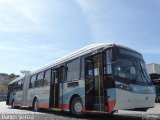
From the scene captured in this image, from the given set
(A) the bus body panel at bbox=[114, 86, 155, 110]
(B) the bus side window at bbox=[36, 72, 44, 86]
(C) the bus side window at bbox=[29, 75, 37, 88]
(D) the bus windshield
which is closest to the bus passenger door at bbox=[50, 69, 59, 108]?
(B) the bus side window at bbox=[36, 72, 44, 86]

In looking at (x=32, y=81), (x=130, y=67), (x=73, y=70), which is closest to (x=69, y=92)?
(x=73, y=70)

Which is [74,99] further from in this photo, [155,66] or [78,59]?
[155,66]

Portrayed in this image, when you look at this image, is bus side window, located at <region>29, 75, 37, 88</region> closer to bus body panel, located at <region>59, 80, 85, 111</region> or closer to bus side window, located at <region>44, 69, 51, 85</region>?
bus side window, located at <region>44, 69, 51, 85</region>

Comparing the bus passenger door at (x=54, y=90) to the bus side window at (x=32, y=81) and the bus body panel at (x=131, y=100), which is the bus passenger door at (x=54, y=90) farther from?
the bus body panel at (x=131, y=100)

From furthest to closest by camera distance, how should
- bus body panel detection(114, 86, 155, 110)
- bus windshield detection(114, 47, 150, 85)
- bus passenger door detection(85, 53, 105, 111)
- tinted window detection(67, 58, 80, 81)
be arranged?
tinted window detection(67, 58, 80, 81), bus passenger door detection(85, 53, 105, 111), bus windshield detection(114, 47, 150, 85), bus body panel detection(114, 86, 155, 110)

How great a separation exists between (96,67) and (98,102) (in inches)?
59.0

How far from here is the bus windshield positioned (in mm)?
10102

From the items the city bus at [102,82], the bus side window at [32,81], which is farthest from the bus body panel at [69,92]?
the bus side window at [32,81]

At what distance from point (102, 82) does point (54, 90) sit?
537cm

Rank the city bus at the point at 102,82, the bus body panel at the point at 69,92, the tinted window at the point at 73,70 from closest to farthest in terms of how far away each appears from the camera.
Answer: the city bus at the point at 102,82 → the bus body panel at the point at 69,92 → the tinted window at the point at 73,70

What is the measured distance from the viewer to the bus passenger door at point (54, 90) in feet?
48.5

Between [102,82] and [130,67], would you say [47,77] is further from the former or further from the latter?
[130,67]

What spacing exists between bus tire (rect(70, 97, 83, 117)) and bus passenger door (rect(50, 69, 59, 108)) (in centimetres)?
221

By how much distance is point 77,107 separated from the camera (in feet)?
39.7
